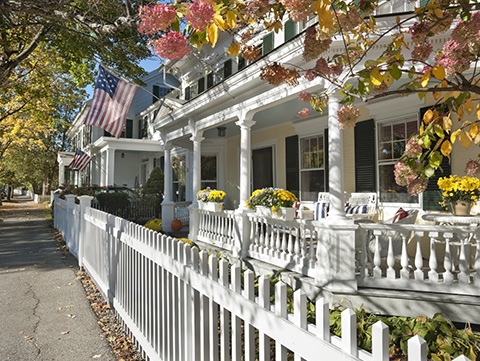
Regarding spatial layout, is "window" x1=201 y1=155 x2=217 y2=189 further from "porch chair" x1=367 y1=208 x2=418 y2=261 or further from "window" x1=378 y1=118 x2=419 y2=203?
"porch chair" x1=367 y1=208 x2=418 y2=261

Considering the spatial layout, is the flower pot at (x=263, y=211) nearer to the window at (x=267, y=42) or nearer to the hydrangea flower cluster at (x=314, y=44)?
the hydrangea flower cluster at (x=314, y=44)

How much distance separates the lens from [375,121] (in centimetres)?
683

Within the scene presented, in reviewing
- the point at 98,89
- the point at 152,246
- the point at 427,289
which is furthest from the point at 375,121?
the point at 98,89

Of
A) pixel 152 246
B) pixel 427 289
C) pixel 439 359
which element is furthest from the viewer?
pixel 427 289

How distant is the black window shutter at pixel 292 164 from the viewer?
8734mm

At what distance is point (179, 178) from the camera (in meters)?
14.2

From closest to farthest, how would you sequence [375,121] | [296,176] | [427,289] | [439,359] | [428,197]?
[439,359] < [427,289] < [428,197] < [375,121] < [296,176]

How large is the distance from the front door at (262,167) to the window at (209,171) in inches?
82.0

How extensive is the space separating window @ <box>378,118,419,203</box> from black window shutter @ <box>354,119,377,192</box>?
5.4 inches

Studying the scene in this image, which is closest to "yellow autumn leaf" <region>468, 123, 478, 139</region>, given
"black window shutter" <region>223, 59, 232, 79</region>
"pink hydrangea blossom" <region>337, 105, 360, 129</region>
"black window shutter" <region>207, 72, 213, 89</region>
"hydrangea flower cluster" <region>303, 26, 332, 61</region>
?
"pink hydrangea blossom" <region>337, 105, 360, 129</region>

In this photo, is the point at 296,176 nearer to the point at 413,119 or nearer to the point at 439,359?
the point at 413,119

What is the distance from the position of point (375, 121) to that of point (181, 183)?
30.2 feet

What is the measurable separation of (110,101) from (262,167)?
476cm

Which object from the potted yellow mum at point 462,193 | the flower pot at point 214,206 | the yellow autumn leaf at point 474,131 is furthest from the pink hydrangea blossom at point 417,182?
the flower pot at point 214,206
